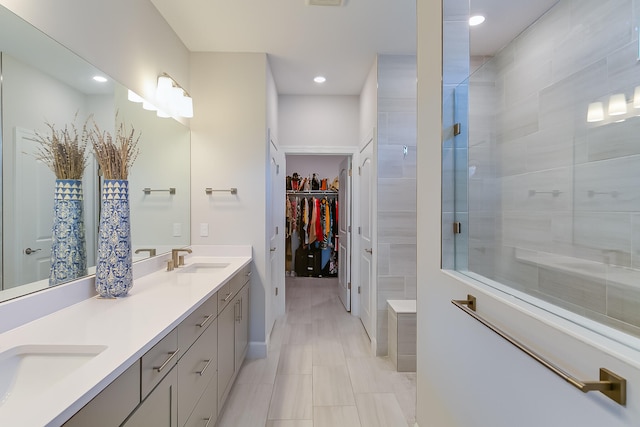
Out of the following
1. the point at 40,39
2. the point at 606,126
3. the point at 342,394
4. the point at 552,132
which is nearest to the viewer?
the point at 40,39

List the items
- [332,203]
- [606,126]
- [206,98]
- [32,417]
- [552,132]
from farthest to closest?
[332,203]
[206,98]
[552,132]
[606,126]
[32,417]

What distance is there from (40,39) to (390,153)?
239 centimetres

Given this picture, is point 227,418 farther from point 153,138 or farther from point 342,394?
point 153,138

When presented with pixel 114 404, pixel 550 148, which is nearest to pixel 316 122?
pixel 550 148

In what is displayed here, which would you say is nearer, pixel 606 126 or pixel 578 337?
pixel 578 337

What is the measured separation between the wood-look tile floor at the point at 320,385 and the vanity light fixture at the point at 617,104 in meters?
2.02

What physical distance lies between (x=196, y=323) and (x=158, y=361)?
374mm

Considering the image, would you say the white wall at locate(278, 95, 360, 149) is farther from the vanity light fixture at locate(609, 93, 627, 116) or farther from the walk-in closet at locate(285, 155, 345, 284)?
the vanity light fixture at locate(609, 93, 627, 116)

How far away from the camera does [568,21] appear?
63.4 inches

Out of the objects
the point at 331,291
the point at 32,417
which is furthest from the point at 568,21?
the point at 331,291

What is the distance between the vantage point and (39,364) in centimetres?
89

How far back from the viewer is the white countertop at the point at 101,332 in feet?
2.10

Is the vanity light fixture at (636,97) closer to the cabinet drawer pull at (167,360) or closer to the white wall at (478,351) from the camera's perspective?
the white wall at (478,351)

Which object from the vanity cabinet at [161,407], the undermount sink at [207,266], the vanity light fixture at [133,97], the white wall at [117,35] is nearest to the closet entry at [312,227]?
the undermount sink at [207,266]
